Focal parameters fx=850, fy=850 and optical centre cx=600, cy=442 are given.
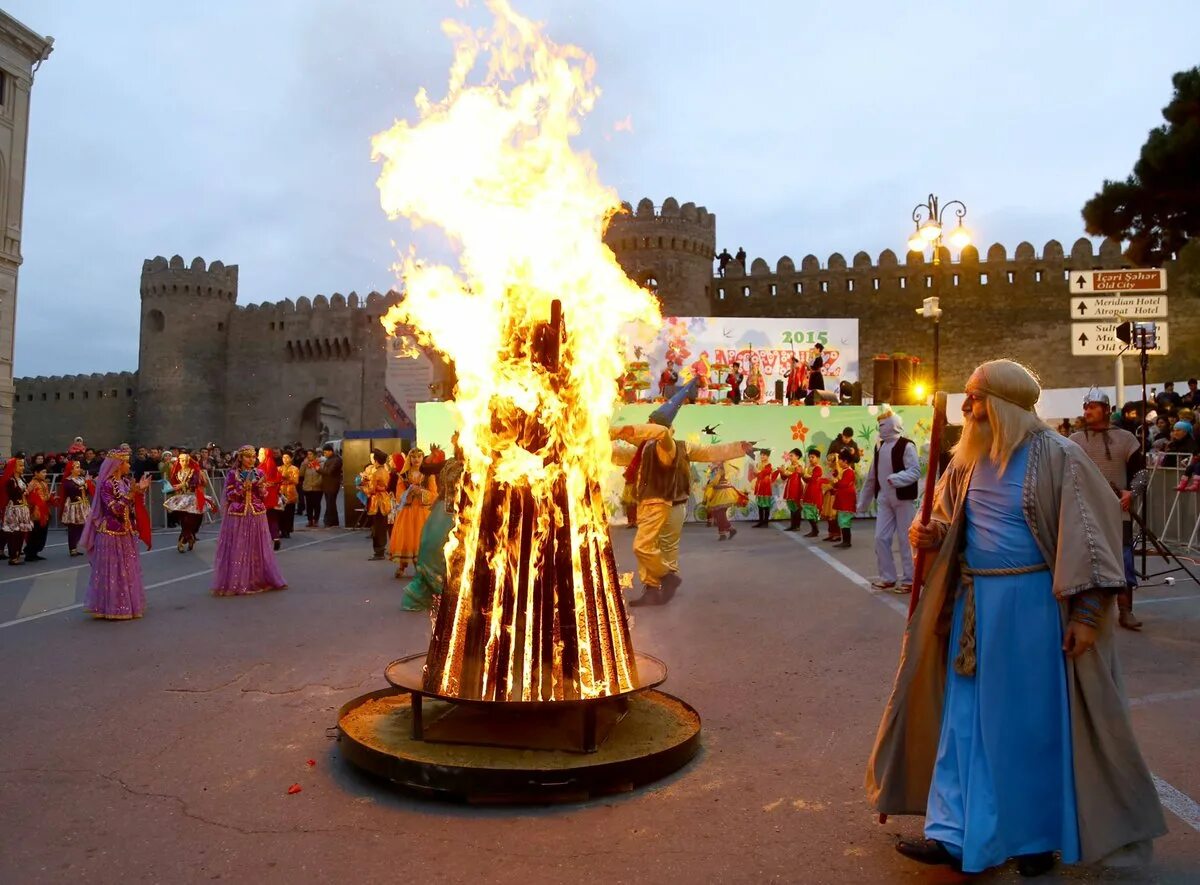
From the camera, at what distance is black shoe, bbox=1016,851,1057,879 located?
2820 millimetres

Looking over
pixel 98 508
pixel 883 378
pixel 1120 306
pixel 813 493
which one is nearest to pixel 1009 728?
pixel 98 508

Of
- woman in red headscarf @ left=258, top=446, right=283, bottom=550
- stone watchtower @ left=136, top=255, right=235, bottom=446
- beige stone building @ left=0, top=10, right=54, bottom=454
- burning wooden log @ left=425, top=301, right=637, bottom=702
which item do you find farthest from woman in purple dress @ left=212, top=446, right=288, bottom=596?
stone watchtower @ left=136, top=255, right=235, bottom=446

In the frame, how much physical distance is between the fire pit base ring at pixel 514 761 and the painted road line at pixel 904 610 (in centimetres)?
194

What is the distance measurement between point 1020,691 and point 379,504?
35.5ft

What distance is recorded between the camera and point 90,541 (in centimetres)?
772

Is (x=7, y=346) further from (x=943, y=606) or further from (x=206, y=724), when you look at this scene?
(x=943, y=606)

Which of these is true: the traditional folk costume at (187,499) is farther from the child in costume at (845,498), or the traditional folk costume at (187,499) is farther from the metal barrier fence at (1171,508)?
the metal barrier fence at (1171,508)

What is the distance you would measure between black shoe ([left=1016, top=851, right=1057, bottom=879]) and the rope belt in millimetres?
626

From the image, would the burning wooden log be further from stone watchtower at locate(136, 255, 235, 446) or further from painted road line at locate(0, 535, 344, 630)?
stone watchtower at locate(136, 255, 235, 446)

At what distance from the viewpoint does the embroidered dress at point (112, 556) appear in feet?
25.2

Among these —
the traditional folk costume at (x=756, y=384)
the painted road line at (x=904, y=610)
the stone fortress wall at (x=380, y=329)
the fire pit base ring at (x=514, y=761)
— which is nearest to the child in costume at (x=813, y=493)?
the painted road line at (x=904, y=610)

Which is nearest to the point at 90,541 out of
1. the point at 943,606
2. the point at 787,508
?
the point at 943,606

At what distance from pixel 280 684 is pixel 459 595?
1.98 metres

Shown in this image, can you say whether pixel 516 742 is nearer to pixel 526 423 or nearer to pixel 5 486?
pixel 526 423
